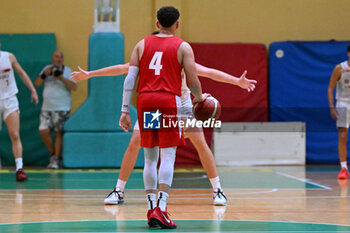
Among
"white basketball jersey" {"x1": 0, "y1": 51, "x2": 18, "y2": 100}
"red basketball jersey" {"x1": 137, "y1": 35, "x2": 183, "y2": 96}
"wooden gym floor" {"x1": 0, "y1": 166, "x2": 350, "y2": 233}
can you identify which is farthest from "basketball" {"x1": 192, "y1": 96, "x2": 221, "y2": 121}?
"white basketball jersey" {"x1": 0, "y1": 51, "x2": 18, "y2": 100}

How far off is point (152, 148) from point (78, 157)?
657cm

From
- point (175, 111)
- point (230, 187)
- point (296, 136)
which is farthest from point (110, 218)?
point (296, 136)

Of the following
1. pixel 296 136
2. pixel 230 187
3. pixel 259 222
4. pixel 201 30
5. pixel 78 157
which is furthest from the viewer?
pixel 201 30

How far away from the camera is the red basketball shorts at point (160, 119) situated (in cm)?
497

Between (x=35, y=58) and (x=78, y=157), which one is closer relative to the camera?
(x=78, y=157)

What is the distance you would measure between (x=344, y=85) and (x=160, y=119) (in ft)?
18.8

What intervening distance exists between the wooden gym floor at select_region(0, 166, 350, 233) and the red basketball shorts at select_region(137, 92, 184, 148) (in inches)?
28.4

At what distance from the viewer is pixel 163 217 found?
16.0 feet

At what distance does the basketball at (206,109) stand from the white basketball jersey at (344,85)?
15.9ft

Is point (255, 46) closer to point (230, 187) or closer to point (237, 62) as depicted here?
point (237, 62)

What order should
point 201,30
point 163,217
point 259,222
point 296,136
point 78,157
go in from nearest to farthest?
1. point 163,217
2. point 259,222
3. point 78,157
4. point 296,136
5. point 201,30

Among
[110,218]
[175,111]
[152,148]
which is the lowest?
[110,218]

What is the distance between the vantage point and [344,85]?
9883mm

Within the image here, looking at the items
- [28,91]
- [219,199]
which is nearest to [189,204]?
[219,199]
